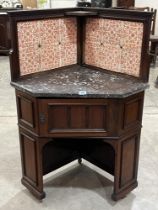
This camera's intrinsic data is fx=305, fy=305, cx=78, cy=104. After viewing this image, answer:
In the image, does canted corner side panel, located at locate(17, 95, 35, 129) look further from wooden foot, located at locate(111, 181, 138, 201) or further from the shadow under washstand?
wooden foot, located at locate(111, 181, 138, 201)

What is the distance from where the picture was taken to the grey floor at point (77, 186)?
6.98ft

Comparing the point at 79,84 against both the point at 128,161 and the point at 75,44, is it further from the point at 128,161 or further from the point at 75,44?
the point at 128,161

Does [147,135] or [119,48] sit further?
[147,135]

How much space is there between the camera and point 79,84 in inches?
75.7

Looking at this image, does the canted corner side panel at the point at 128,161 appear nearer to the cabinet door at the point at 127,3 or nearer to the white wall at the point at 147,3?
the white wall at the point at 147,3

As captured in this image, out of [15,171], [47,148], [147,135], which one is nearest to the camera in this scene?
[47,148]

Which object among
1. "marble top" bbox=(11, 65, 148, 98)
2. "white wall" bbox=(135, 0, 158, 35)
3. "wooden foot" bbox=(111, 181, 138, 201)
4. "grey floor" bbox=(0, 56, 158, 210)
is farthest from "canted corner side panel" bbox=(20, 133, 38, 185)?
"white wall" bbox=(135, 0, 158, 35)

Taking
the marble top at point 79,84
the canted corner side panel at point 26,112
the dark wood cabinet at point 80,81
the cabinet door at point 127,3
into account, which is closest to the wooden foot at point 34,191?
the dark wood cabinet at point 80,81

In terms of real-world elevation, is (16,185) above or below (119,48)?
below

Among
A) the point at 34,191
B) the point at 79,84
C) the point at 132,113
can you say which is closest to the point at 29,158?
the point at 34,191

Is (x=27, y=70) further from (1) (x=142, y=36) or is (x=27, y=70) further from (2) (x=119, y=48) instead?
(1) (x=142, y=36)

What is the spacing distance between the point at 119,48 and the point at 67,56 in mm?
400

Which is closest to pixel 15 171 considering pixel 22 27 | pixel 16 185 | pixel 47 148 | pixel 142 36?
pixel 16 185

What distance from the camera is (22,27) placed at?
1.86 meters
